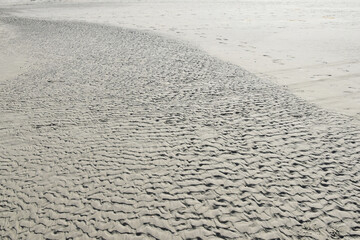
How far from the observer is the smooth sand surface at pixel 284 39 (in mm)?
6883

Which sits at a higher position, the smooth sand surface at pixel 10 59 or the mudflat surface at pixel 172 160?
the smooth sand surface at pixel 10 59

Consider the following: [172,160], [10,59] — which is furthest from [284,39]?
[10,59]

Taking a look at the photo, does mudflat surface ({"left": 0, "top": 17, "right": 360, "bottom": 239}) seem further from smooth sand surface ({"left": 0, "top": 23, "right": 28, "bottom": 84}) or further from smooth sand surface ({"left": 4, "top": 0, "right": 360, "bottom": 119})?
smooth sand surface ({"left": 4, "top": 0, "right": 360, "bottom": 119})

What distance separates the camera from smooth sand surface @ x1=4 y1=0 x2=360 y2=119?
688cm

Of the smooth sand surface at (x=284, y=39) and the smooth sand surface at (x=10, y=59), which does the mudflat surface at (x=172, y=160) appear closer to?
the smooth sand surface at (x=10, y=59)

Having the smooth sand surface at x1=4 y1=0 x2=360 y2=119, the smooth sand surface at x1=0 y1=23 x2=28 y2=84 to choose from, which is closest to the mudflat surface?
the smooth sand surface at x1=0 y1=23 x2=28 y2=84

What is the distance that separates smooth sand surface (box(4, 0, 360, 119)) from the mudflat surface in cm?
100

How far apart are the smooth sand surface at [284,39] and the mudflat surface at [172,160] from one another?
997 millimetres

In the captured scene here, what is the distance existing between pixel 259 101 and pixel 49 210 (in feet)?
14.2

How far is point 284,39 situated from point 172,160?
9.14 meters

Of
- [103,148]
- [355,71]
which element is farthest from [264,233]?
[355,71]

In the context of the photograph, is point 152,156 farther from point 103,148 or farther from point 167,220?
point 167,220

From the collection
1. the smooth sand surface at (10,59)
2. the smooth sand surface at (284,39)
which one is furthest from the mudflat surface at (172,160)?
the smooth sand surface at (284,39)

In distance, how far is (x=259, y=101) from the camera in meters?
5.83
